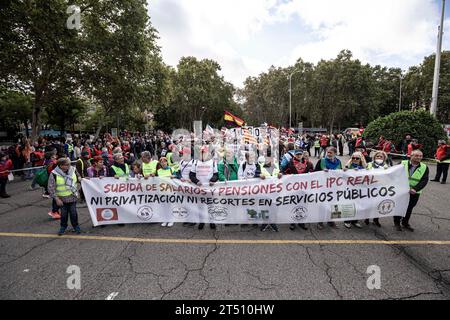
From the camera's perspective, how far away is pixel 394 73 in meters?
63.3

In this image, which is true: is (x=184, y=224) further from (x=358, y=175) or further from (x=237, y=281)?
(x=358, y=175)

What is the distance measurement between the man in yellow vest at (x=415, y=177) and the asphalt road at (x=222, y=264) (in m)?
0.46

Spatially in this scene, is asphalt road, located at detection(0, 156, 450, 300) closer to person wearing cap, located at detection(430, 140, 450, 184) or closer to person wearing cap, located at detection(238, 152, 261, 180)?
person wearing cap, located at detection(238, 152, 261, 180)

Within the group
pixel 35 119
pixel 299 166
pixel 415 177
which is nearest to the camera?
pixel 415 177

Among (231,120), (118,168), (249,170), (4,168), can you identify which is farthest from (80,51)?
(249,170)

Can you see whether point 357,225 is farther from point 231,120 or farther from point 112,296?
point 231,120

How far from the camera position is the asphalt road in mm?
3186

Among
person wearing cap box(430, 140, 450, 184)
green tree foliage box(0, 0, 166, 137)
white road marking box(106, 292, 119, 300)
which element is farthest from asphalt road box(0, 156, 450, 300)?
green tree foliage box(0, 0, 166, 137)

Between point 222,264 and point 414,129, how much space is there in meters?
17.0

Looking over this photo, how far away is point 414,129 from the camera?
51.1ft

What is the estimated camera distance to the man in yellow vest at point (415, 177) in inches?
196

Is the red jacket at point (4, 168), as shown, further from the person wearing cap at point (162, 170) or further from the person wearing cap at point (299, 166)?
the person wearing cap at point (299, 166)

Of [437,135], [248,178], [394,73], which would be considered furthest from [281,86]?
[248,178]
